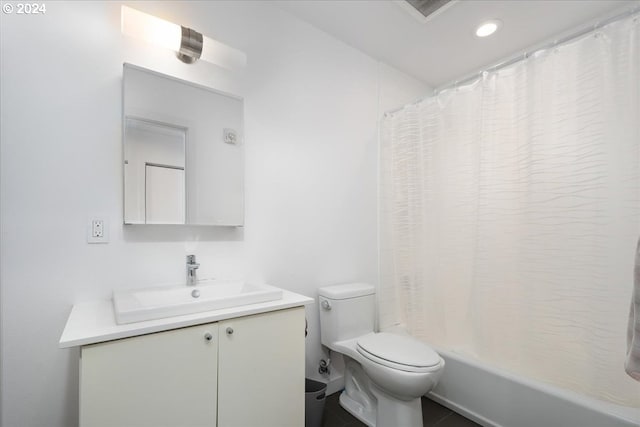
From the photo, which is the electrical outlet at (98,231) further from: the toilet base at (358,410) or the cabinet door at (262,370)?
the toilet base at (358,410)

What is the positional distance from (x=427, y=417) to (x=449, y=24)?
7.89ft

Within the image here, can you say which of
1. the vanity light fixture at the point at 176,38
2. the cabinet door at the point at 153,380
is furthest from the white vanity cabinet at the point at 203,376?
the vanity light fixture at the point at 176,38

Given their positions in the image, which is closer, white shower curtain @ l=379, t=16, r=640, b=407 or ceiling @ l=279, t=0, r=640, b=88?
white shower curtain @ l=379, t=16, r=640, b=407

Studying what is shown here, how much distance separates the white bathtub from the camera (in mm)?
1237

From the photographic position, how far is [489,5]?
1.74 metres

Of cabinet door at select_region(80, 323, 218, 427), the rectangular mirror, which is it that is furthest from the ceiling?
cabinet door at select_region(80, 323, 218, 427)

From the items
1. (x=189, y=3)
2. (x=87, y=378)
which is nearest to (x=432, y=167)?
(x=189, y=3)

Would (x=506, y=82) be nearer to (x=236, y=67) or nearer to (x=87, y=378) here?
(x=236, y=67)

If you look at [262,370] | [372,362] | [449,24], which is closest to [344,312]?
[372,362]

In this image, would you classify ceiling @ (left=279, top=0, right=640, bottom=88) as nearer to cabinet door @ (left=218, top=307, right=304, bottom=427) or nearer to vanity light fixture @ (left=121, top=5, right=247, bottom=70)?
vanity light fixture @ (left=121, top=5, right=247, bottom=70)

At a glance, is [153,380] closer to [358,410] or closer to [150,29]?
[358,410]

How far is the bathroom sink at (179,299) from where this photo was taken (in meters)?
1.00

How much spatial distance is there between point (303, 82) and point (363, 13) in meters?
0.54

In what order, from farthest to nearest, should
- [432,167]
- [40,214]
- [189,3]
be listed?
[432,167], [189,3], [40,214]
